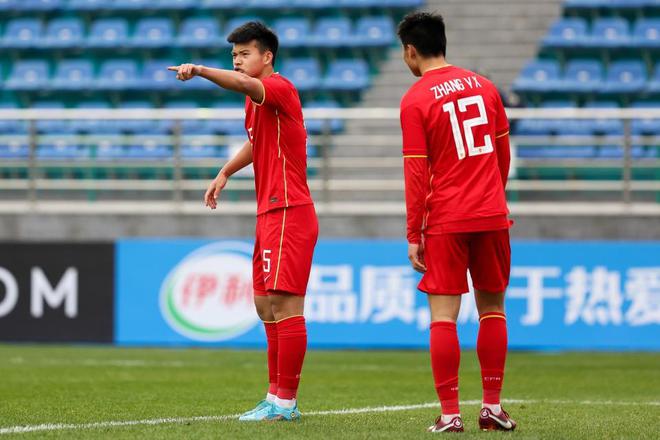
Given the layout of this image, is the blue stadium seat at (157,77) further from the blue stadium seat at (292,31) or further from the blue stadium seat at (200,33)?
the blue stadium seat at (292,31)

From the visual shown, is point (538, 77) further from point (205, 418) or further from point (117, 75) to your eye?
point (205, 418)

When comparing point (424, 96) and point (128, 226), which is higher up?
point (424, 96)

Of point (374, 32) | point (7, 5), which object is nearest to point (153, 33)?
point (7, 5)

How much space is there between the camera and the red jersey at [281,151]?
6000 millimetres

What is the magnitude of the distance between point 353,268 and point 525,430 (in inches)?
292

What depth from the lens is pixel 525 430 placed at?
5.66 m

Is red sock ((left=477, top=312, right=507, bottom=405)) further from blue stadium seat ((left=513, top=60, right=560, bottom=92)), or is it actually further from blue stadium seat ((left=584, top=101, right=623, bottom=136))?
blue stadium seat ((left=513, top=60, right=560, bottom=92))

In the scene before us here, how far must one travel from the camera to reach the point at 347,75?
19.2 m

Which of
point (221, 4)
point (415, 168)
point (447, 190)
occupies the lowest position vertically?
point (447, 190)

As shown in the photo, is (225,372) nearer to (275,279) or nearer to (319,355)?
(319,355)

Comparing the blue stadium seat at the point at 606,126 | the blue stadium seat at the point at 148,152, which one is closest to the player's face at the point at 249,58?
the blue stadium seat at the point at 148,152

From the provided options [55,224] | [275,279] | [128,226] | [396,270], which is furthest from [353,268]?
[275,279]

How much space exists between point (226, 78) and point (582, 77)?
14.0 metres

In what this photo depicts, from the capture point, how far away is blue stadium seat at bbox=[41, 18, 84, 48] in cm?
2005
